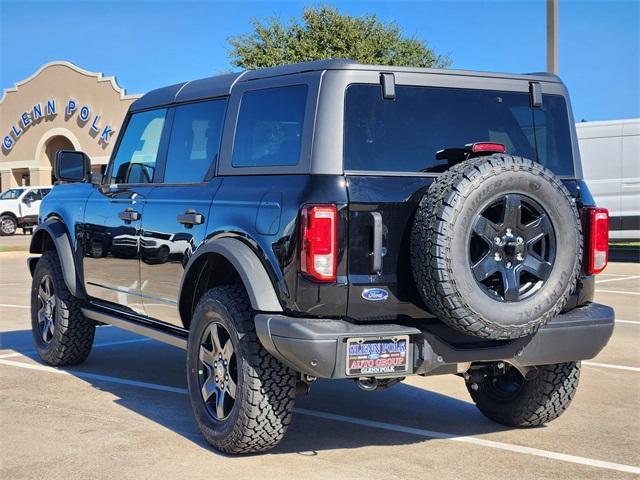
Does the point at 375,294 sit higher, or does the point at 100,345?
the point at 375,294

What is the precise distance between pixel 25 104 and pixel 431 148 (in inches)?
1713

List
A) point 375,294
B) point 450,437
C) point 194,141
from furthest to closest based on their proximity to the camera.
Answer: point 194,141, point 450,437, point 375,294

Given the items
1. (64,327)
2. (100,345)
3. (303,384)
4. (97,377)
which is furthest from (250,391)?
(100,345)

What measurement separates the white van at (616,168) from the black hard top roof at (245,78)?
13.5m

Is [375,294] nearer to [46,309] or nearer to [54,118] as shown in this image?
[46,309]

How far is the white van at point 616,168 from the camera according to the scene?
17984 mm

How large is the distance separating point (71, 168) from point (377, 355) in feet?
11.7

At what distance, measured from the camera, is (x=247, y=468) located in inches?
181

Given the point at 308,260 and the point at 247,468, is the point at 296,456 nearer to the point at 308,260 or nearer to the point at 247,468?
the point at 247,468

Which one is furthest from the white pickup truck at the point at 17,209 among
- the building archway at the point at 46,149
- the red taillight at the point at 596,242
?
the red taillight at the point at 596,242

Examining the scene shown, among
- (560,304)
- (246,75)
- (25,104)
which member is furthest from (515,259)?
(25,104)

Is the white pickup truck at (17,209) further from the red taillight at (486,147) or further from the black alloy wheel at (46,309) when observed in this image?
the red taillight at (486,147)

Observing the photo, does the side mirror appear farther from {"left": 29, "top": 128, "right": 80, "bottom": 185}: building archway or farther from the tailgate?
{"left": 29, "top": 128, "right": 80, "bottom": 185}: building archway

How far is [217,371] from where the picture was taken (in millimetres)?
4910
